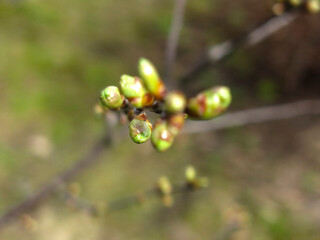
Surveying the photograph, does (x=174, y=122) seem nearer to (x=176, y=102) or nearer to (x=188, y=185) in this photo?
(x=176, y=102)

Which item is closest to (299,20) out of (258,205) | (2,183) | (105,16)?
(258,205)

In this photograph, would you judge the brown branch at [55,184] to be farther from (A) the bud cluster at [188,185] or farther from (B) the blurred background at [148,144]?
(B) the blurred background at [148,144]

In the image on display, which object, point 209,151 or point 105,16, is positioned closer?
point 209,151

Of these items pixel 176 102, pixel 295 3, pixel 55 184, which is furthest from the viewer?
pixel 55 184

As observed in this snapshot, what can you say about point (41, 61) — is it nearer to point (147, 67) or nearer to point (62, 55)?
point (62, 55)

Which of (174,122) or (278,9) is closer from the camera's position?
(174,122)

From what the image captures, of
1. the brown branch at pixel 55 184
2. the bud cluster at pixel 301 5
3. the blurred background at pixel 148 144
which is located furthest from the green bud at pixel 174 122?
the blurred background at pixel 148 144

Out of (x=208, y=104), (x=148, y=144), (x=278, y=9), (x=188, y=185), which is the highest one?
(x=148, y=144)

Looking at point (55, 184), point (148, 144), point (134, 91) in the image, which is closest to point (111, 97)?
point (134, 91)
